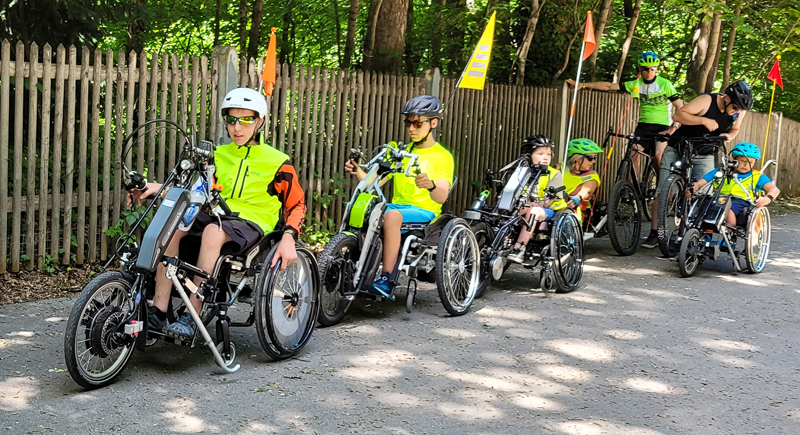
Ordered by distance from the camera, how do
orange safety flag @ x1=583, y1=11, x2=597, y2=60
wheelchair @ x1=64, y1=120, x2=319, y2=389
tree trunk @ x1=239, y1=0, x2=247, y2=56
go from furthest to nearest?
1. tree trunk @ x1=239, y1=0, x2=247, y2=56
2. orange safety flag @ x1=583, y1=11, x2=597, y2=60
3. wheelchair @ x1=64, y1=120, x2=319, y2=389

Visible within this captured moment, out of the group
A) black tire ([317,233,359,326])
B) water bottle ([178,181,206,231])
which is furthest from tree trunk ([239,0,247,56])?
water bottle ([178,181,206,231])

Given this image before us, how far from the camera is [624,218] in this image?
10.2 m

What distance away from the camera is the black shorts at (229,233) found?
535 centimetres

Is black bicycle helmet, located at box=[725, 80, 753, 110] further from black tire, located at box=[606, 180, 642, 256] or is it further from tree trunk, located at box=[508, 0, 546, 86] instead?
tree trunk, located at box=[508, 0, 546, 86]

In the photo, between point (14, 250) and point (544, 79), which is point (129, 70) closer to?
point (14, 250)

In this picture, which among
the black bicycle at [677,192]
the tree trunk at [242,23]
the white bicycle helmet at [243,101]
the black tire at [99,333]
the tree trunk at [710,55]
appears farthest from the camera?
the tree trunk at [242,23]

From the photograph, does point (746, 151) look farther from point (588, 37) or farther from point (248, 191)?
point (248, 191)

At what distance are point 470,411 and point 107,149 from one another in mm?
4315

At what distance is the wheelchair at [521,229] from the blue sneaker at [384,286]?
3.85 ft

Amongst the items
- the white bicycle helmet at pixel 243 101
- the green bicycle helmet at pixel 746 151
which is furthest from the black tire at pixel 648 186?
the white bicycle helmet at pixel 243 101

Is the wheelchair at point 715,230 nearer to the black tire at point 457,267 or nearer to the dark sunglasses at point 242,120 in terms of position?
the black tire at point 457,267

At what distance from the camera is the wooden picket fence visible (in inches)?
285

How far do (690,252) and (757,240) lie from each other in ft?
3.07

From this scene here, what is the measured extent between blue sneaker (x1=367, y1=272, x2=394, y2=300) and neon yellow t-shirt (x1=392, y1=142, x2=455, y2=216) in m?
0.69
